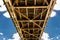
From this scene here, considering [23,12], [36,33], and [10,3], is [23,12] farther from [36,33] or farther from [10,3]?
[36,33]

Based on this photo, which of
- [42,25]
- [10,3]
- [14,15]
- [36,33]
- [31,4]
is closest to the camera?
[10,3]

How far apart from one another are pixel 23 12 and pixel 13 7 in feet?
6.97

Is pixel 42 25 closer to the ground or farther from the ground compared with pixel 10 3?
closer to the ground

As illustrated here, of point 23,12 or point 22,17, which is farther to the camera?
point 22,17

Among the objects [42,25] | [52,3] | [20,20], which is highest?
[52,3]

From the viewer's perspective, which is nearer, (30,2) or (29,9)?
(30,2)

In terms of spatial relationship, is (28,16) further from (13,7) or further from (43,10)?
(13,7)

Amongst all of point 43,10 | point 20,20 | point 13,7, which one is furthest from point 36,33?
point 13,7

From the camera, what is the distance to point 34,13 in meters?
18.3

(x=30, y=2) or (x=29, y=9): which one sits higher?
(x=30, y=2)

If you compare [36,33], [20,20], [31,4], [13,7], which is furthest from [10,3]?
[36,33]

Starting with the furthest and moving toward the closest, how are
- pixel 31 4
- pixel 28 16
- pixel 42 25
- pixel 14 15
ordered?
pixel 42 25, pixel 28 16, pixel 14 15, pixel 31 4

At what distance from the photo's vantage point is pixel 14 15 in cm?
1755

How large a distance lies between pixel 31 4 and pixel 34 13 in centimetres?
212
